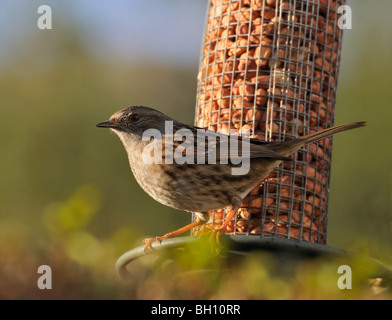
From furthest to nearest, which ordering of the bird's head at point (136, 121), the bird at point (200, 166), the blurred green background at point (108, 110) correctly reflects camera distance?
the blurred green background at point (108, 110) → the bird's head at point (136, 121) → the bird at point (200, 166)

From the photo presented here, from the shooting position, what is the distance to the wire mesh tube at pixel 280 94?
193 inches

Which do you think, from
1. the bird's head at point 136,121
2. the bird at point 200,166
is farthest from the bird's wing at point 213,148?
the bird's head at point 136,121

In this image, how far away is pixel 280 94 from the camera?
497 cm

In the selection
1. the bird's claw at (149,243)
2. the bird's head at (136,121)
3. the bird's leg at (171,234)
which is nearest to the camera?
the bird's claw at (149,243)

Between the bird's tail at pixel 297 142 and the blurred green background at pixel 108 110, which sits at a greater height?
the blurred green background at pixel 108 110

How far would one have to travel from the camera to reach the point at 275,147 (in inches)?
180

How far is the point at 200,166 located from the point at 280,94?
946 millimetres

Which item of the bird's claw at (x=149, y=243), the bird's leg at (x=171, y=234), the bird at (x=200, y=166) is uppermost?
the bird at (x=200, y=166)

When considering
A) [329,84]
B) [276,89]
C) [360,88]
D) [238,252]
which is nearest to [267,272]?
[238,252]

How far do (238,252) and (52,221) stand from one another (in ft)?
7.62

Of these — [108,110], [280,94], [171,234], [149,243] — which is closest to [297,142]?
[280,94]

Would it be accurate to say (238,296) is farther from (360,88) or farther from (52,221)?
(360,88)

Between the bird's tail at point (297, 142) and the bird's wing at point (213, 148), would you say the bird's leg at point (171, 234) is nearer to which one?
the bird's wing at point (213, 148)

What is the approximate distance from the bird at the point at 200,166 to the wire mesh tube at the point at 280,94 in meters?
0.37
